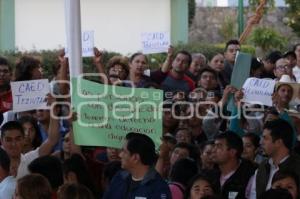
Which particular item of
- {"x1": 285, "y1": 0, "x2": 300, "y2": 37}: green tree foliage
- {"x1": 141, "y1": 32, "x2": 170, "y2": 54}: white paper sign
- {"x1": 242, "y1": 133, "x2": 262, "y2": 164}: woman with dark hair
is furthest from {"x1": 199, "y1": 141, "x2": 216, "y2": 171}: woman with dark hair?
{"x1": 285, "y1": 0, "x2": 300, "y2": 37}: green tree foliage

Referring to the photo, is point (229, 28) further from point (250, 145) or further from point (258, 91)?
point (250, 145)

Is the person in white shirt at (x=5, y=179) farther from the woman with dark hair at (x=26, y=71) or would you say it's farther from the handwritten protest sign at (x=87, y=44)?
the handwritten protest sign at (x=87, y=44)

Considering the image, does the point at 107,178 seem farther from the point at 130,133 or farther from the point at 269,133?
the point at 269,133

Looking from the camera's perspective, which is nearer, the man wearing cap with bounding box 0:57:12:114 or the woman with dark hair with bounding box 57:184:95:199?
the woman with dark hair with bounding box 57:184:95:199

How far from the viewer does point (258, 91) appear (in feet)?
24.2

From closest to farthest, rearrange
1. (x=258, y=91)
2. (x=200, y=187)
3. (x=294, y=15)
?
(x=200, y=187), (x=258, y=91), (x=294, y=15)

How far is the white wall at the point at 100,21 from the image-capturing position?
19.8 metres

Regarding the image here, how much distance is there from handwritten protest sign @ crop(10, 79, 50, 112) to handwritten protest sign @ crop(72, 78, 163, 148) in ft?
1.79

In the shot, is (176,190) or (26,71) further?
(26,71)

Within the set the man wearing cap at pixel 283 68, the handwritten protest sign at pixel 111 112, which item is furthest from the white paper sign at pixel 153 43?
the handwritten protest sign at pixel 111 112

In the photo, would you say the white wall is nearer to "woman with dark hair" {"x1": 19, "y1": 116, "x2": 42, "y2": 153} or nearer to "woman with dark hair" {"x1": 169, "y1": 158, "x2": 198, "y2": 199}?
"woman with dark hair" {"x1": 19, "y1": 116, "x2": 42, "y2": 153}

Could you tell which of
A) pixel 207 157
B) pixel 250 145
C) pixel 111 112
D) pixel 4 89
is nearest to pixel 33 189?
pixel 111 112

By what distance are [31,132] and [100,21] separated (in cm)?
1348

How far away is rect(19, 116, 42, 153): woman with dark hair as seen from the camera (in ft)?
23.4
